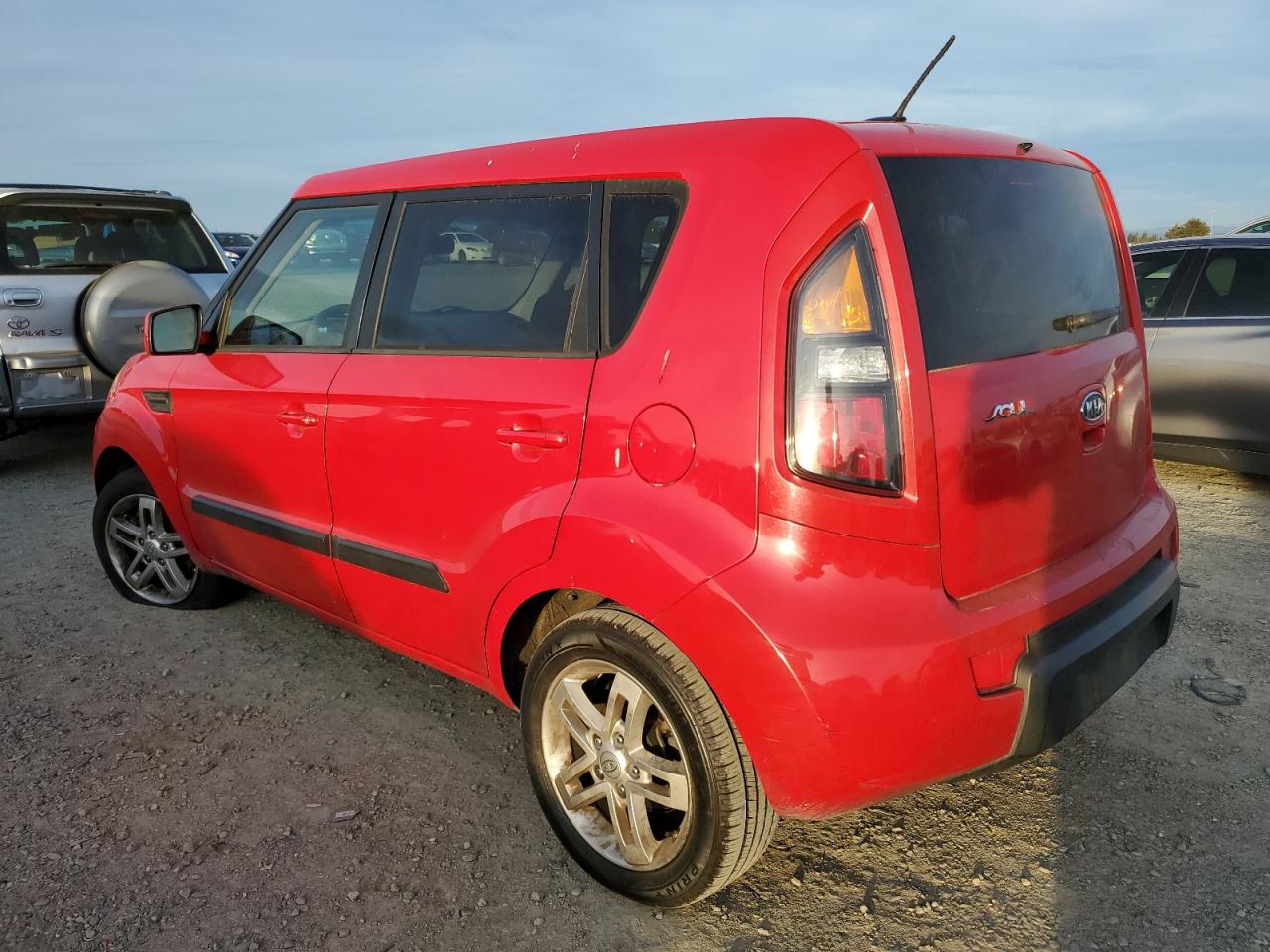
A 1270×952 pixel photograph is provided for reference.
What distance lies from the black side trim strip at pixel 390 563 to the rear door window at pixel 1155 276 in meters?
5.04

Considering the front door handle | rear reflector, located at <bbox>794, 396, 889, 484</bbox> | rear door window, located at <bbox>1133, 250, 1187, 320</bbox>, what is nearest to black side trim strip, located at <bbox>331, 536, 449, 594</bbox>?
the front door handle

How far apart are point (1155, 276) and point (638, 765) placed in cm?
537

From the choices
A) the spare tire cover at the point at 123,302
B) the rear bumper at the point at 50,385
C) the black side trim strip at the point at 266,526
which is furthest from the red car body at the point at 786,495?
the rear bumper at the point at 50,385

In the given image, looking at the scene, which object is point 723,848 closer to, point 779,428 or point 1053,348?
point 779,428

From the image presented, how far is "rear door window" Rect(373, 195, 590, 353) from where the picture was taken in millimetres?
2396

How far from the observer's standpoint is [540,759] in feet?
8.07

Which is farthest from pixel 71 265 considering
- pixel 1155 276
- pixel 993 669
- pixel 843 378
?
pixel 1155 276

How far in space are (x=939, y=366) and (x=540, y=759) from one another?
134cm

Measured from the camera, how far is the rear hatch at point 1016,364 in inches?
77.5

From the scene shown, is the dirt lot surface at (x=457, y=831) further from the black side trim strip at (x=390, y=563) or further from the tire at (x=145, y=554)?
the black side trim strip at (x=390, y=563)

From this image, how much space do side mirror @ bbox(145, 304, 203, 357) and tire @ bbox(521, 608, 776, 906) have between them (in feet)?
6.61

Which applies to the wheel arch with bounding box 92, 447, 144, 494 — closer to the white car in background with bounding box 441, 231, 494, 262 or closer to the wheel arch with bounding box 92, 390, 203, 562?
the wheel arch with bounding box 92, 390, 203, 562

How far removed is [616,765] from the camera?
2.30m

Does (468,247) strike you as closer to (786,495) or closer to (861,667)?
(786,495)
